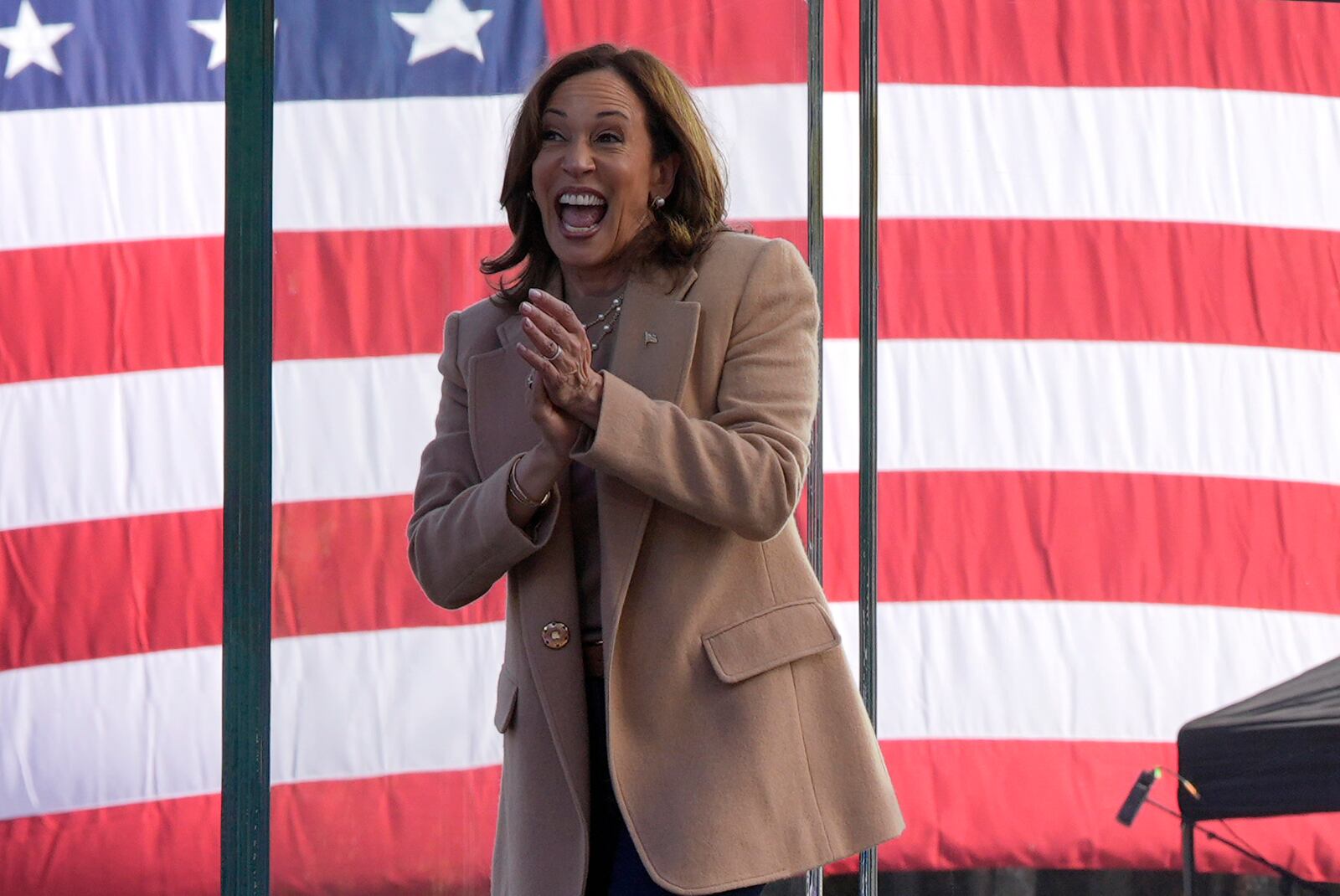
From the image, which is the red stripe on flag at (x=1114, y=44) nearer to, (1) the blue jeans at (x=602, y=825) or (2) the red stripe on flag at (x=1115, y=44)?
(2) the red stripe on flag at (x=1115, y=44)

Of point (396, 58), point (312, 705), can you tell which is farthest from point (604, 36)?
point (312, 705)

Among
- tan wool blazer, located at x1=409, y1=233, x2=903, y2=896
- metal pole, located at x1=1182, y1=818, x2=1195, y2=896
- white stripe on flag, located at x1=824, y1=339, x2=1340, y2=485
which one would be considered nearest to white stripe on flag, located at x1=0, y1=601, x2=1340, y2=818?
metal pole, located at x1=1182, y1=818, x2=1195, y2=896

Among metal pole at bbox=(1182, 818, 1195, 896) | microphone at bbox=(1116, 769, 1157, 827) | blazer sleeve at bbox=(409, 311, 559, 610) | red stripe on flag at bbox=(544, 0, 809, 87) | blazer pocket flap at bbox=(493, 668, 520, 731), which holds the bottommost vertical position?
metal pole at bbox=(1182, 818, 1195, 896)

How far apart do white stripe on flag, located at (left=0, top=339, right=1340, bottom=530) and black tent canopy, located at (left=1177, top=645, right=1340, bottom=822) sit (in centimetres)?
41

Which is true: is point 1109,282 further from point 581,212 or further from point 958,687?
point 581,212

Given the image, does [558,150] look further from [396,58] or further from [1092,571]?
[1092,571]

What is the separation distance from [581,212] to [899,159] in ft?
4.85

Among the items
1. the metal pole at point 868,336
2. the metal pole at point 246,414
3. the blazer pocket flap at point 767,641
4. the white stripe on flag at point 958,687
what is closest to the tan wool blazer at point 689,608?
the blazer pocket flap at point 767,641

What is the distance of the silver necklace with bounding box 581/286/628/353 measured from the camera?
1697mm

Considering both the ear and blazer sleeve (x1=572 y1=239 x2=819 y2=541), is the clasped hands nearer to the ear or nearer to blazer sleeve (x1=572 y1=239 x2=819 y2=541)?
blazer sleeve (x1=572 y1=239 x2=819 y2=541)

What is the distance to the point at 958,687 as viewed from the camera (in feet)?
10.2

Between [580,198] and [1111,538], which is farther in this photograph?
[1111,538]

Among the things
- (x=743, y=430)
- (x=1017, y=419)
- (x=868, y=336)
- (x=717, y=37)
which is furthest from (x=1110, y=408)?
(x=743, y=430)

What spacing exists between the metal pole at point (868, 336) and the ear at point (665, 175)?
3.43ft
